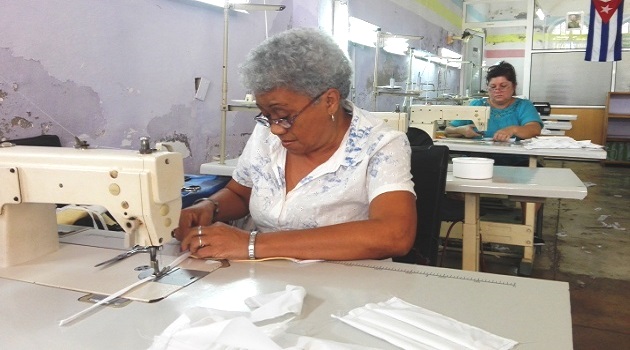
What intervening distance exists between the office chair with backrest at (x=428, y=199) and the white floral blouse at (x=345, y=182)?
0.25 m

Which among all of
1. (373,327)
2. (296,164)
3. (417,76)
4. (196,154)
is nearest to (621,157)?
(417,76)

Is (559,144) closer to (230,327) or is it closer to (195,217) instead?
(195,217)

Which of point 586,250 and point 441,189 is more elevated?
point 441,189

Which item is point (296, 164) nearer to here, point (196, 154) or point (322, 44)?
point (322, 44)

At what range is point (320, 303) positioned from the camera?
936 millimetres

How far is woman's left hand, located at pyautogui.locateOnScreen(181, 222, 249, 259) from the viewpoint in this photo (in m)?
1.19

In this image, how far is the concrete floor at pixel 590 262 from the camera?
8.19ft

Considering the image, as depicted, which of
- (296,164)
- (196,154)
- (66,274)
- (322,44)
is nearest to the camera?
(66,274)

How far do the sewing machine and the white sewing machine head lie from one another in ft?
8.57

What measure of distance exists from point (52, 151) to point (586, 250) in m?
3.68

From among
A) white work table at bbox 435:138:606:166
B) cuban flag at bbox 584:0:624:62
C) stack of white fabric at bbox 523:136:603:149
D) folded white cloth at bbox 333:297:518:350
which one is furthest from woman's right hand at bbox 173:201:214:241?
cuban flag at bbox 584:0:624:62

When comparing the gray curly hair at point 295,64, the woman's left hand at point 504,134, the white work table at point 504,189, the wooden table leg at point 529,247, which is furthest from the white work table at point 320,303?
the woman's left hand at point 504,134

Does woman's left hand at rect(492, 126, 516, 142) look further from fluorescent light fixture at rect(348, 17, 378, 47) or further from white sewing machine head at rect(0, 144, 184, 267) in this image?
white sewing machine head at rect(0, 144, 184, 267)

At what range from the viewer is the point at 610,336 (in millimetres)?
2400
